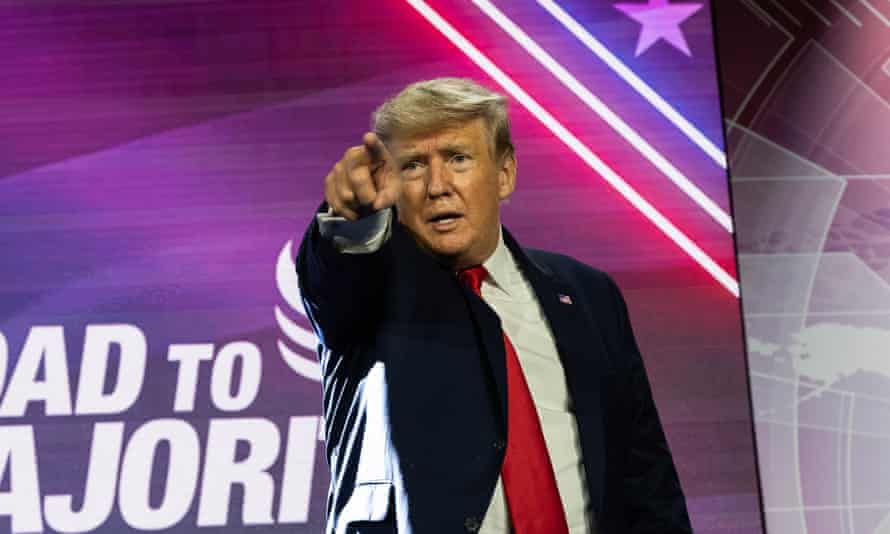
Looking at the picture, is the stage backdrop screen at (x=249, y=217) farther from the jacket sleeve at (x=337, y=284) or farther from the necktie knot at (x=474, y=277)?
the jacket sleeve at (x=337, y=284)

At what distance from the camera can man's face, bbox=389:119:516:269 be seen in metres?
1.74

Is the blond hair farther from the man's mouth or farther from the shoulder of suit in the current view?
the shoulder of suit

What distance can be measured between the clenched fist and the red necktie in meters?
0.43

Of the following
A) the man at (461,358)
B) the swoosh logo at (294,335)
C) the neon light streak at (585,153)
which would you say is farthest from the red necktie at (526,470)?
the neon light streak at (585,153)

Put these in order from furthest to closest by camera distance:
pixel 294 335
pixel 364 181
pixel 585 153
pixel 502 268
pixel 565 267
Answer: pixel 585 153 < pixel 294 335 < pixel 565 267 < pixel 502 268 < pixel 364 181

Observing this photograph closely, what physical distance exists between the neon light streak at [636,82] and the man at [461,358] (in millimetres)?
1167

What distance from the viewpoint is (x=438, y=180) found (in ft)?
5.69

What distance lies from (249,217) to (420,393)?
56.4 inches

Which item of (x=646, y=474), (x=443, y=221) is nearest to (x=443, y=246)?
(x=443, y=221)

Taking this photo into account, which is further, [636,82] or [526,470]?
[636,82]

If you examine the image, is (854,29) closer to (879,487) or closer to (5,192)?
(879,487)

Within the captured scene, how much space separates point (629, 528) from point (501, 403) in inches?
15.8

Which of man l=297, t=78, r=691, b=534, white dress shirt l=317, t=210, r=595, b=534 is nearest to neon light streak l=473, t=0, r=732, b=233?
man l=297, t=78, r=691, b=534

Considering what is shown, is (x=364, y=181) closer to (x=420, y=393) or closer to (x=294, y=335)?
(x=420, y=393)
